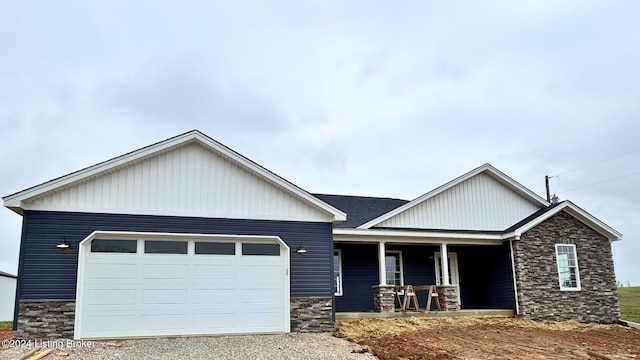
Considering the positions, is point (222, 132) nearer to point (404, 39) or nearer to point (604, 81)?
point (404, 39)

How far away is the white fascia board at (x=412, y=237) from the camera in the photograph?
15359mm

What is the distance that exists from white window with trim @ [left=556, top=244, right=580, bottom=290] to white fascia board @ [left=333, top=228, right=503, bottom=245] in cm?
191

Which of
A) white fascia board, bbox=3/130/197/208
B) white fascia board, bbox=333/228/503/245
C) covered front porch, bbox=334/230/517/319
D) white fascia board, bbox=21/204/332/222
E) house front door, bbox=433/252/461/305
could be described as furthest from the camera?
house front door, bbox=433/252/461/305

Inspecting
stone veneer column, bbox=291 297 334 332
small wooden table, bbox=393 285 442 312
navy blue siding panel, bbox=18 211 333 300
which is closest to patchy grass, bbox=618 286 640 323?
small wooden table, bbox=393 285 442 312

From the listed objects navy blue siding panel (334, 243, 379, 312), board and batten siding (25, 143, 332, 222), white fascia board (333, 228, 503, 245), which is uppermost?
board and batten siding (25, 143, 332, 222)

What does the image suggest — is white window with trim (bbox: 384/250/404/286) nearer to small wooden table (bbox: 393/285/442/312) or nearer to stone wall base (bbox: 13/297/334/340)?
small wooden table (bbox: 393/285/442/312)

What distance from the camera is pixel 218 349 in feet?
34.2

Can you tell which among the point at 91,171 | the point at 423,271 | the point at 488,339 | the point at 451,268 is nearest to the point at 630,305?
the point at 451,268

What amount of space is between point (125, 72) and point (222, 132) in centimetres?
674

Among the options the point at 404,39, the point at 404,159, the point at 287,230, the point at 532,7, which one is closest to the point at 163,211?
the point at 287,230

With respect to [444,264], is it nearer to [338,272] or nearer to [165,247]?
[338,272]

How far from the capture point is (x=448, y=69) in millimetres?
18047

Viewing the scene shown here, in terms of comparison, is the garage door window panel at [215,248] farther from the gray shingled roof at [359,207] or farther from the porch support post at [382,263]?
the porch support post at [382,263]

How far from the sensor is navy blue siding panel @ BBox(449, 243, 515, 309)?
656 inches
